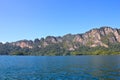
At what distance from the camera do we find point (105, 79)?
7006cm

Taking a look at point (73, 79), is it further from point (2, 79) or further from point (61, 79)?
point (2, 79)

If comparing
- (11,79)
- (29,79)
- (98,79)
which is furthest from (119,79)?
(11,79)

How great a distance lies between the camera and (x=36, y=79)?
7194cm

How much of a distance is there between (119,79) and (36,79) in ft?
89.2

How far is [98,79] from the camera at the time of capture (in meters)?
70.2

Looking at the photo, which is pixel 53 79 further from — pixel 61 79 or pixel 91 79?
pixel 91 79

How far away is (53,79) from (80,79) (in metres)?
8.96

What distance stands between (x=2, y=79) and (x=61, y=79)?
19760mm

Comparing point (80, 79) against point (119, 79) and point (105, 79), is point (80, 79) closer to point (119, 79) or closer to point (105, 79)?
point (105, 79)

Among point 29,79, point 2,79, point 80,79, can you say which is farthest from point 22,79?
point 80,79

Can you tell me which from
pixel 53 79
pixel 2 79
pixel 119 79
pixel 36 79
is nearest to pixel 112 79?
pixel 119 79

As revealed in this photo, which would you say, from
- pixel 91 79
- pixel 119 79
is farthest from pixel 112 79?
pixel 91 79

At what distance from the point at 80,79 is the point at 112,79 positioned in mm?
10355

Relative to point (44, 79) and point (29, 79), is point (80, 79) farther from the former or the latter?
point (29, 79)
